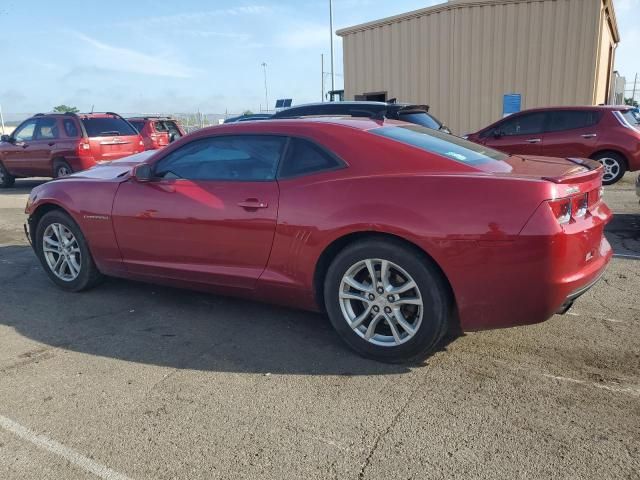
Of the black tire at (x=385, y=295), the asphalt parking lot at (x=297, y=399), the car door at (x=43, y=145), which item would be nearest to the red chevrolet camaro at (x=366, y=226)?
the black tire at (x=385, y=295)

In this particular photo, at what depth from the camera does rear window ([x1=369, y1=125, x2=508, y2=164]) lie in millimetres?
Result: 3530

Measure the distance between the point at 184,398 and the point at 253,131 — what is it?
194cm

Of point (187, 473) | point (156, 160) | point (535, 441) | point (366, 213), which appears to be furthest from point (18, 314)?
point (535, 441)

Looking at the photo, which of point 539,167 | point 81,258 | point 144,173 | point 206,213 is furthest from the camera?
point 81,258

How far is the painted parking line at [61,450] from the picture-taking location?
243cm

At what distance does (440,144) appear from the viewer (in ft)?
12.3

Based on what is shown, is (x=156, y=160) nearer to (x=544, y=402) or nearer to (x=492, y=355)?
(x=492, y=355)

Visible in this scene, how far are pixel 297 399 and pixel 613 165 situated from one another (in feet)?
30.7

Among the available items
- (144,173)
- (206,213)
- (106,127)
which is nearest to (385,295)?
(206,213)

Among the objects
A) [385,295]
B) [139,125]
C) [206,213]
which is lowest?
[385,295]

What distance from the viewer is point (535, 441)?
2533mm

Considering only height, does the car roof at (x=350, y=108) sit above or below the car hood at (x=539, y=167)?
above

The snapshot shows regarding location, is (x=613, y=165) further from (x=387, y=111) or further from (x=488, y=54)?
(x=488, y=54)

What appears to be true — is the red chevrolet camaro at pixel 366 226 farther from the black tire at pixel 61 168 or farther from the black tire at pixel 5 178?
the black tire at pixel 5 178
